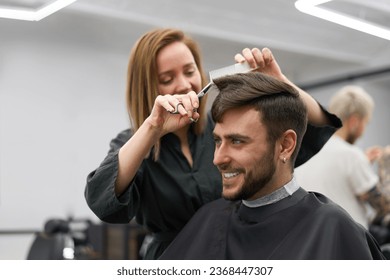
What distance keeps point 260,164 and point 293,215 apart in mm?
152

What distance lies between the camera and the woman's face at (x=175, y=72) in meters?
1.35

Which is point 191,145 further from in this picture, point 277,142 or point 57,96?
point 57,96

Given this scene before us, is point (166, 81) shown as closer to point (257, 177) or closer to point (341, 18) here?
point (257, 177)

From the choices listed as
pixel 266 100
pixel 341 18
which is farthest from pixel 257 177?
pixel 341 18

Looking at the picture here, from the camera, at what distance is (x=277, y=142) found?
125 cm

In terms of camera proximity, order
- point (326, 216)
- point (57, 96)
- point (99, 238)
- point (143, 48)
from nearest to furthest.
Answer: point (326, 216)
point (143, 48)
point (57, 96)
point (99, 238)

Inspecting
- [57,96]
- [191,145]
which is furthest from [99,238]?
[191,145]

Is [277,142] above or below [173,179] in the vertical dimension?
above

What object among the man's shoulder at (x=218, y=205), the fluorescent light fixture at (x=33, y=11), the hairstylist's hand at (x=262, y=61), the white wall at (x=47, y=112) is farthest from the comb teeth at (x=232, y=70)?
the white wall at (x=47, y=112)

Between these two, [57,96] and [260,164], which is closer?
[260,164]

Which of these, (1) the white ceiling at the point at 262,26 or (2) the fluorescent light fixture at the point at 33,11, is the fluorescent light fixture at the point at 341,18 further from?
(2) the fluorescent light fixture at the point at 33,11

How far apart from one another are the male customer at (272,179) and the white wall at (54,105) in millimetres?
289

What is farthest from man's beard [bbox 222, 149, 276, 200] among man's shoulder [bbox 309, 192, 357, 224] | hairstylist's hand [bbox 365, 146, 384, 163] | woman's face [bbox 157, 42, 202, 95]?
hairstylist's hand [bbox 365, 146, 384, 163]

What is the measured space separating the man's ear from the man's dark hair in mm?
10
